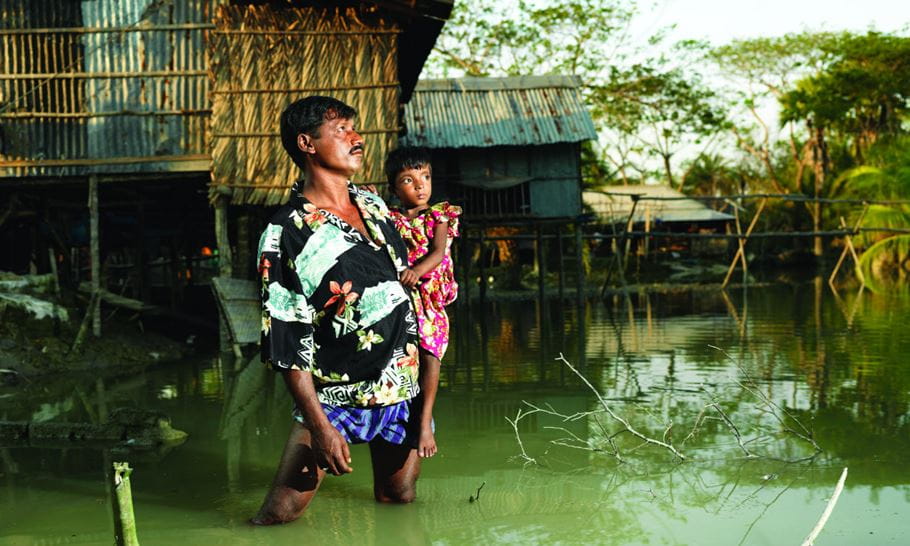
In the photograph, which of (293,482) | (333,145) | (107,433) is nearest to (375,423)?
(293,482)

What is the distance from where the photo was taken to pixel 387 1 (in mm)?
10664

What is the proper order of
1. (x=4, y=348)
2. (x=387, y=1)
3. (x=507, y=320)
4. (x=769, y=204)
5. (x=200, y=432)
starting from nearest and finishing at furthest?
(x=200, y=432) < (x=4, y=348) < (x=387, y=1) < (x=507, y=320) < (x=769, y=204)

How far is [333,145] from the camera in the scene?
131 inches

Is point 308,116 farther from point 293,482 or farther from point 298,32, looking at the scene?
point 298,32

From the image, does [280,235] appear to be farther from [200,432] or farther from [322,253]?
[200,432]

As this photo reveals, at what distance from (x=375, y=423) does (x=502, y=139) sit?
14.9m

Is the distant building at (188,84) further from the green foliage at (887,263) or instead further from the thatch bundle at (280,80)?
the green foliage at (887,263)

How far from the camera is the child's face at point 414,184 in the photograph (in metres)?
4.08

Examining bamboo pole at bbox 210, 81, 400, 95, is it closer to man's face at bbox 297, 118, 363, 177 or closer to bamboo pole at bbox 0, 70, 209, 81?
bamboo pole at bbox 0, 70, 209, 81

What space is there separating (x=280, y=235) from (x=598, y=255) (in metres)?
29.6

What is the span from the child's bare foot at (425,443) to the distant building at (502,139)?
14.5 meters

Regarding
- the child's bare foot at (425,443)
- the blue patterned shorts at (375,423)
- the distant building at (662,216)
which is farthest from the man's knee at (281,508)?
the distant building at (662,216)

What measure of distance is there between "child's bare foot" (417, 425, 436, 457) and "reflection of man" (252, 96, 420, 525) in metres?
0.03

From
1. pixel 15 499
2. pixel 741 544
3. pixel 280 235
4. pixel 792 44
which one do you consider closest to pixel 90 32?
→ pixel 15 499
